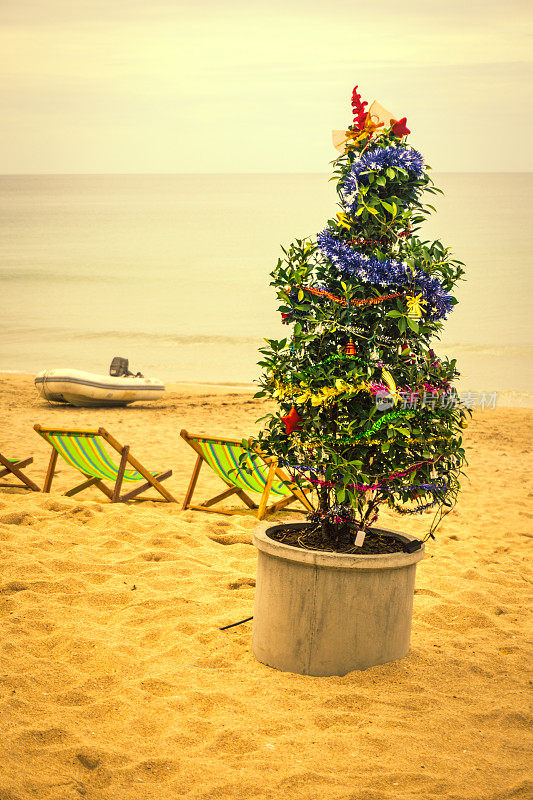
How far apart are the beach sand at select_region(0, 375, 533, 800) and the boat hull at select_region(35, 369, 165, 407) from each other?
5.98 metres

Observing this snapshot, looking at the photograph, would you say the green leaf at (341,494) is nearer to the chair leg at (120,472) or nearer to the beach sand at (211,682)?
the beach sand at (211,682)

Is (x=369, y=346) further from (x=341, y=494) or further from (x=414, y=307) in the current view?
(x=341, y=494)

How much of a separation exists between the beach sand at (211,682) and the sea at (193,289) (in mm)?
1282

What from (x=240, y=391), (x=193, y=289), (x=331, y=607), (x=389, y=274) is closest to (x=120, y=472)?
(x=331, y=607)

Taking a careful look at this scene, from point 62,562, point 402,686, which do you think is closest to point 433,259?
point 402,686

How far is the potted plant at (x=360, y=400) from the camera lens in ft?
10.1

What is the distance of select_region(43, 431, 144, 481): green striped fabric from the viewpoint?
5793 mm

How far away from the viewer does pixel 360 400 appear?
3146mm

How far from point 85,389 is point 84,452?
5896mm

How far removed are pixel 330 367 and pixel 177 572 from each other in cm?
192

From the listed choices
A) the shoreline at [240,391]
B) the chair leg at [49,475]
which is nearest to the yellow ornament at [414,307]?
the chair leg at [49,475]

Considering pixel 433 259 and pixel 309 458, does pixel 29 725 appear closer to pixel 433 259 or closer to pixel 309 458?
pixel 309 458

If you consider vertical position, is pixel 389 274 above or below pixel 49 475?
above

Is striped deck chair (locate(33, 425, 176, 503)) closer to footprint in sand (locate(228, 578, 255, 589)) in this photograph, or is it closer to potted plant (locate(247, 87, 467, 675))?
footprint in sand (locate(228, 578, 255, 589))
